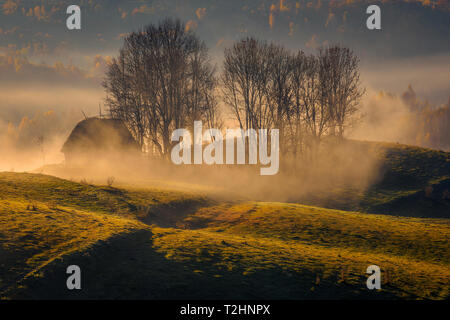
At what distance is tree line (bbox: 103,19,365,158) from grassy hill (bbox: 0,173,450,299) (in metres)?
33.7

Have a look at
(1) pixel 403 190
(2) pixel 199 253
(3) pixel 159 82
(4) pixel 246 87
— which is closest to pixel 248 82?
(4) pixel 246 87

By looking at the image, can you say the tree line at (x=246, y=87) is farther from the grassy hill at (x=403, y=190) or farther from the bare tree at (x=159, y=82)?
the grassy hill at (x=403, y=190)

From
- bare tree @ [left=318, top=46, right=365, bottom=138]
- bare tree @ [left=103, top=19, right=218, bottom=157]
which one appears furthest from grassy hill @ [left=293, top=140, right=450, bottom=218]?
bare tree @ [left=103, top=19, right=218, bottom=157]

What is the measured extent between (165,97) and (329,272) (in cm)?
4873

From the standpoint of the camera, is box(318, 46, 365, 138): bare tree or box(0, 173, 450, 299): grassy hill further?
box(318, 46, 365, 138): bare tree

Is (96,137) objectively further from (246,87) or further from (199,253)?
(199,253)

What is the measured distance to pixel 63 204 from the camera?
24.2 meters

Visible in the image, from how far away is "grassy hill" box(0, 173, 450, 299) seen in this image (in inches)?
490

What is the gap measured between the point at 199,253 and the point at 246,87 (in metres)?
46.7

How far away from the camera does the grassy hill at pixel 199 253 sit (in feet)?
40.8

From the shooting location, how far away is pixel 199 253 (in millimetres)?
16109

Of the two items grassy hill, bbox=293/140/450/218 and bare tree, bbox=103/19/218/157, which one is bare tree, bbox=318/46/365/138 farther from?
bare tree, bbox=103/19/218/157

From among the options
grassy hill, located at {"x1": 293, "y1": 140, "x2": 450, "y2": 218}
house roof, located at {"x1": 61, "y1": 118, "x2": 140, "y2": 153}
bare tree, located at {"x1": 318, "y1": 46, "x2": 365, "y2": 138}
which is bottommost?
grassy hill, located at {"x1": 293, "y1": 140, "x2": 450, "y2": 218}

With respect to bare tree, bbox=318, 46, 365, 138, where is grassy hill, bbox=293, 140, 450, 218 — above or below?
below
